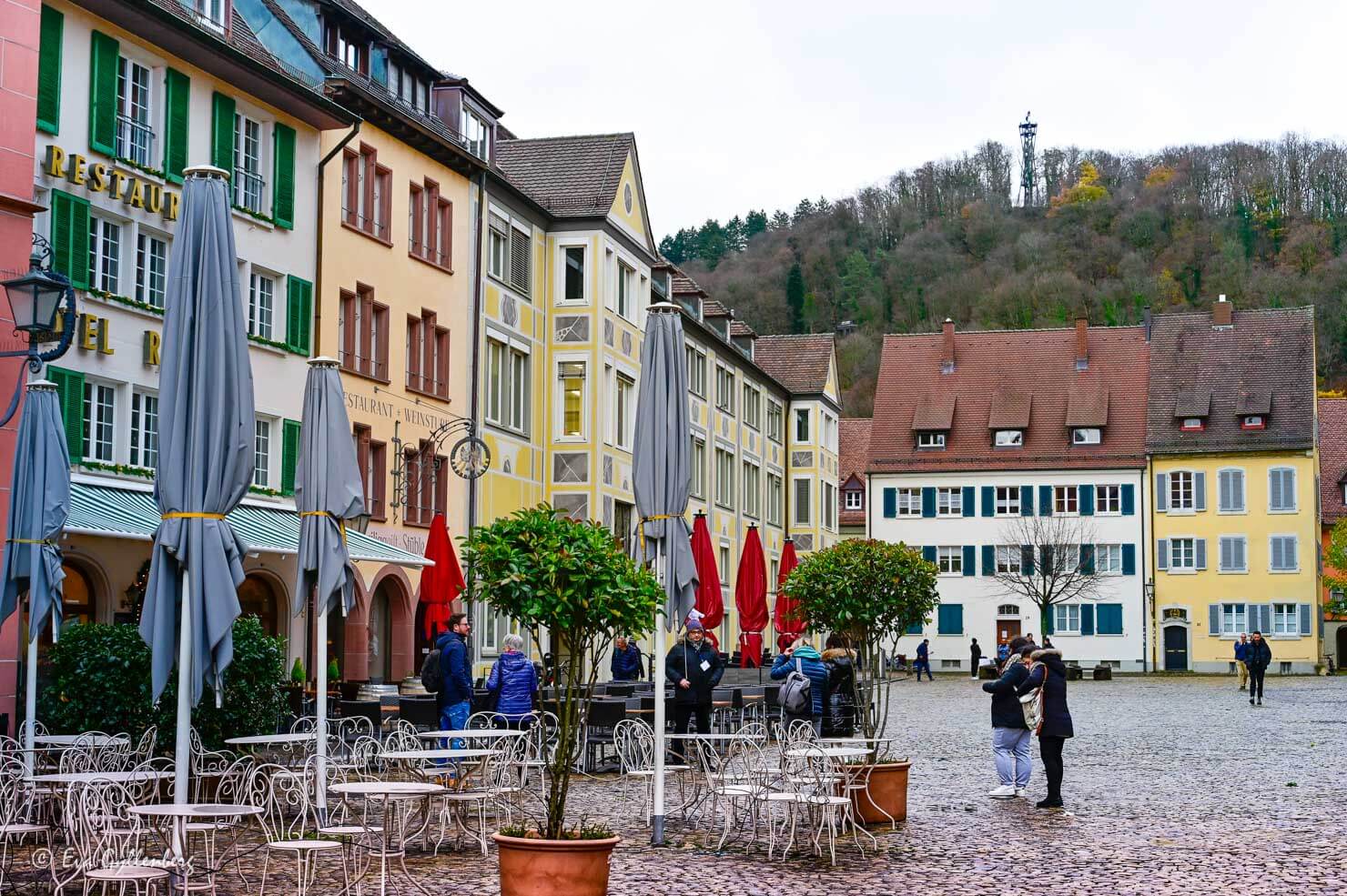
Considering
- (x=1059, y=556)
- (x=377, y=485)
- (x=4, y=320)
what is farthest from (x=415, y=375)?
(x=1059, y=556)

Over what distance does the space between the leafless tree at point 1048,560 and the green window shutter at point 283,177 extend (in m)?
40.4

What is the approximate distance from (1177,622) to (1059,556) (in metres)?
5.36

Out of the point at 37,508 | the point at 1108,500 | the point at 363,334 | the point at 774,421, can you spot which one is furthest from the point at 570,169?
the point at 1108,500

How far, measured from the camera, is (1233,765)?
2106cm

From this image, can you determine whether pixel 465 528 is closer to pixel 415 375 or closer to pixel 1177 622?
pixel 415 375

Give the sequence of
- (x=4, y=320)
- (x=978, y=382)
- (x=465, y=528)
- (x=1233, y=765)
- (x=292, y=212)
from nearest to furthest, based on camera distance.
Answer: (x=4, y=320) → (x=1233, y=765) → (x=292, y=212) → (x=465, y=528) → (x=978, y=382)

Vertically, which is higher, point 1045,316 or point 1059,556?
point 1045,316

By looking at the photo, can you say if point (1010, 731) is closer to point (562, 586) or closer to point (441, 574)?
point (562, 586)

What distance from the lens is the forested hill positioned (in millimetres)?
95875

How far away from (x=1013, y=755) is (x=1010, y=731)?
0.34m

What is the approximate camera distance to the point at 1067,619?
65125mm

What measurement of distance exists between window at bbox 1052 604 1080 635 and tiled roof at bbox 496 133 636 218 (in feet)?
103

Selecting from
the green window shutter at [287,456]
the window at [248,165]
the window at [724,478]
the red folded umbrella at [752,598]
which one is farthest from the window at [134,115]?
the window at [724,478]

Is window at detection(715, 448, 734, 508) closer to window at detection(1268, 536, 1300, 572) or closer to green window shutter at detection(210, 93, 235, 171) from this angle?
window at detection(1268, 536, 1300, 572)
